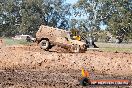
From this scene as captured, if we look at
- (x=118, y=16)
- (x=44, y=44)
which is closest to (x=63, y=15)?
(x=118, y=16)

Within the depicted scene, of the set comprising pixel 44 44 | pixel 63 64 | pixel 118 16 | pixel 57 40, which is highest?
pixel 118 16

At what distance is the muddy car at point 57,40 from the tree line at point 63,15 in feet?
180

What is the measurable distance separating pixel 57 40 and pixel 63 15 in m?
85.8

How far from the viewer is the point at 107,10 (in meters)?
87.6

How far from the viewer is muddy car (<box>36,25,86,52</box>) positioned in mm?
27047

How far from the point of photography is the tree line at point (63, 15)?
8431 cm

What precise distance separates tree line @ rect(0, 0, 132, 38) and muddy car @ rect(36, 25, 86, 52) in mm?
54888

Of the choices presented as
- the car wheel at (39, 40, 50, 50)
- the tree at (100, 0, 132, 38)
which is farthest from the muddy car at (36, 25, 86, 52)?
the tree at (100, 0, 132, 38)

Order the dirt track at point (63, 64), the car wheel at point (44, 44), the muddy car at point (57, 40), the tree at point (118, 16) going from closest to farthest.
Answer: the dirt track at point (63, 64) < the muddy car at point (57, 40) < the car wheel at point (44, 44) < the tree at point (118, 16)

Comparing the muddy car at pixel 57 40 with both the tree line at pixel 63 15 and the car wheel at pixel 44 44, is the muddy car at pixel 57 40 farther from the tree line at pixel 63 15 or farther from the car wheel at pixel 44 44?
the tree line at pixel 63 15

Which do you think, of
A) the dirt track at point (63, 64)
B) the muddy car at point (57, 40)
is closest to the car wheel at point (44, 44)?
the muddy car at point (57, 40)

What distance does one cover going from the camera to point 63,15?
4449 inches

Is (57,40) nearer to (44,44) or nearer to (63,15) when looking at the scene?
(44,44)

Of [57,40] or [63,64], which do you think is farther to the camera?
[57,40]
